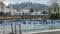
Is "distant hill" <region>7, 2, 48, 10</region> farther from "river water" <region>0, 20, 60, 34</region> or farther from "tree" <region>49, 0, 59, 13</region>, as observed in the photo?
"river water" <region>0, 20, 60, 34</region>

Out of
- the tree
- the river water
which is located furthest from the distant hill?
the river water

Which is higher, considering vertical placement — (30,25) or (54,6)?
(54,6)

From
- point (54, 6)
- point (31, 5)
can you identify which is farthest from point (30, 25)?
point (54, 6)

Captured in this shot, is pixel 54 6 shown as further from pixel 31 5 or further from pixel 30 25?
pixel 30 25

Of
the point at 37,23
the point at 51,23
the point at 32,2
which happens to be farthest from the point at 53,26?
the point at 32,2

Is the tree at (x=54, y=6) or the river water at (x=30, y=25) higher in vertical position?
the tree at (x=54, y=6)

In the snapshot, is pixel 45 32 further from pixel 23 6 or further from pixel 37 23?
pixel 23 6

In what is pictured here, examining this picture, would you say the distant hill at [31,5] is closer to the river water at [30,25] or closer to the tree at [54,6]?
the tree at [54,6]

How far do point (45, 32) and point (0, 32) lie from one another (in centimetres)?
60

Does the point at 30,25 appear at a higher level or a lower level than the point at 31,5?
lower

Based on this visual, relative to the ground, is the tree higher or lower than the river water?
higher

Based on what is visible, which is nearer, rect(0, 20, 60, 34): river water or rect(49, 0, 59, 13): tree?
rect(0, 20, 60, 34): river water

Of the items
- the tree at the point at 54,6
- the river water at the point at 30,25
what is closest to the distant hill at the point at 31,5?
the tree at the point at 54,6

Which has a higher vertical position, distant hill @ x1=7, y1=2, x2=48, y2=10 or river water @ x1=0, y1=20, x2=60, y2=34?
distant hill @ x1=7, y1=2, x2=48, y2=10
